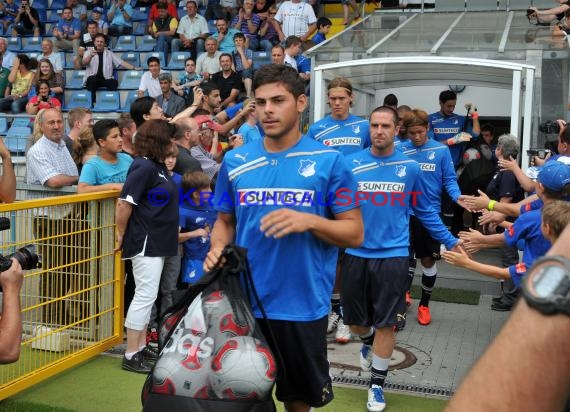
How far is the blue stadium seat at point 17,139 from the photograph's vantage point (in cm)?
1206

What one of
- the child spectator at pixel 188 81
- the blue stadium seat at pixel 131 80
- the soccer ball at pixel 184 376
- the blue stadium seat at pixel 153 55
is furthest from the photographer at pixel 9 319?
the blue stadium seat at pixel 153 55

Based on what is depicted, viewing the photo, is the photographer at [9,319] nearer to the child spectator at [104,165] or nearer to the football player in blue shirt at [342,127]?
the child spectator at [104,165]

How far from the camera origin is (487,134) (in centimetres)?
1043

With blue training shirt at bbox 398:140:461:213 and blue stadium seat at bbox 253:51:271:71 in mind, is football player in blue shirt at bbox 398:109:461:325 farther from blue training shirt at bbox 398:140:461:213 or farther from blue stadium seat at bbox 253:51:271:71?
blue stadium seat at bbox 253:51:271:71

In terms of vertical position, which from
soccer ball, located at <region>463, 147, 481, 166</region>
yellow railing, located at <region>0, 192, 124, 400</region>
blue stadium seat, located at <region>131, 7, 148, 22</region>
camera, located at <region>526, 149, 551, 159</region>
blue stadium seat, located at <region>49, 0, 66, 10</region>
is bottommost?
yellow railing, located at <region>0, 192, 124, 400</region>

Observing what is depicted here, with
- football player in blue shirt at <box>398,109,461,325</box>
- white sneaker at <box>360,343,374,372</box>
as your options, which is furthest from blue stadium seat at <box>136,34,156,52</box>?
white sneaker at <box>360,343,374,372</box>

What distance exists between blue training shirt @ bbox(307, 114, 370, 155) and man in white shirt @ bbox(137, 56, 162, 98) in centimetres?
741

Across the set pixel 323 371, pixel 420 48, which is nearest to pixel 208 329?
pixel 323 371

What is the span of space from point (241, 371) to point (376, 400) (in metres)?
2.21

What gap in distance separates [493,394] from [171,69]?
1504cm

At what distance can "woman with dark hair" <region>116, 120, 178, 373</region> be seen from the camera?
554cm

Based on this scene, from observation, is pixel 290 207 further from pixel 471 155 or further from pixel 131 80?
pixel 131 80

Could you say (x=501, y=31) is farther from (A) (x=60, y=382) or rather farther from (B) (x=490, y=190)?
(A) (x=60, y=382)

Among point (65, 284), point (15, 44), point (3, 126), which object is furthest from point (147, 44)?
point (65, 284)
